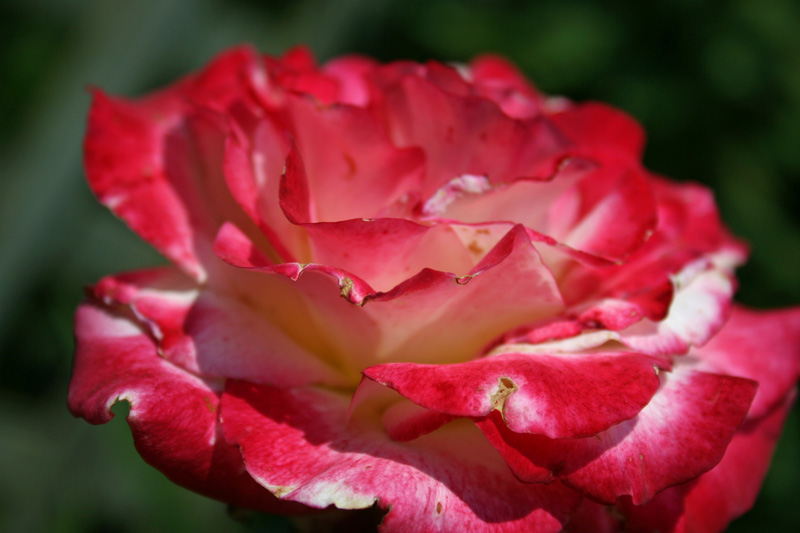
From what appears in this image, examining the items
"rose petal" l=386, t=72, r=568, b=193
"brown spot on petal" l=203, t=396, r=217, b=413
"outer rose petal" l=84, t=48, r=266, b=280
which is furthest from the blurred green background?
"rose petal" l=386, t=72, r=568, b=193

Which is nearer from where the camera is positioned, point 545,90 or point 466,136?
point 466,136

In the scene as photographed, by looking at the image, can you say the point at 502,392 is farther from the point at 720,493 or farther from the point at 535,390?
the point at 720,493

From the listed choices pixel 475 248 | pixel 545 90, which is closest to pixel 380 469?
pixel 475 248

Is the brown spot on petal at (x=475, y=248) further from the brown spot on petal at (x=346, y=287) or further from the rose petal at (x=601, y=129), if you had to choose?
the rose petal at (x=601, y=129)

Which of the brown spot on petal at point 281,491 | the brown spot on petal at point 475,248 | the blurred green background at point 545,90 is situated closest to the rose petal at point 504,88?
the brown spot on petal at point 475,248

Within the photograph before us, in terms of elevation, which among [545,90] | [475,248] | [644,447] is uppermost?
[475,248]

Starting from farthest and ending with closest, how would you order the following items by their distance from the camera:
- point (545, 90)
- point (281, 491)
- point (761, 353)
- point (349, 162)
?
Result: point (545, 90) → point (761, 353) → point (349, 162) → point (281, 491)

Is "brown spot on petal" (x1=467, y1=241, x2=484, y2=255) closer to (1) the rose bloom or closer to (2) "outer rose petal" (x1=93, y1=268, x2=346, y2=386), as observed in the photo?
(1) the rose bloom
